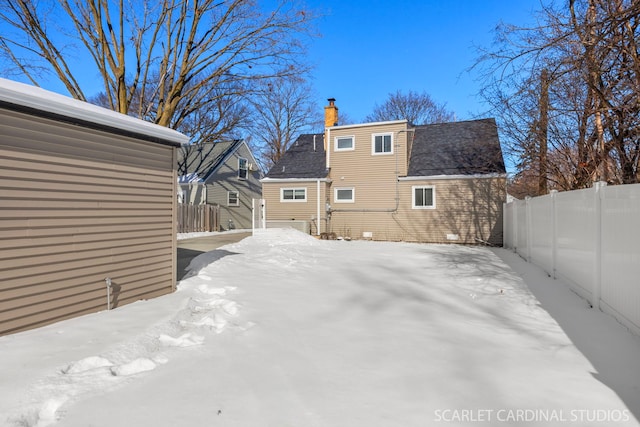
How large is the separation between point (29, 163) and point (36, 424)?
2.87m

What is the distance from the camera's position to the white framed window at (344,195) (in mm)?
16928

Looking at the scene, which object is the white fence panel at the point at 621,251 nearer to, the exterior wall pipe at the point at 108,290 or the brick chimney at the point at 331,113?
the exterior wall pipe at the point at 108,290

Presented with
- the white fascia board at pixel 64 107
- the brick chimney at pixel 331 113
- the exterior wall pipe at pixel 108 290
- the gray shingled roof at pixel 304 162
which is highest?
the brick chimney at pixel 331 113

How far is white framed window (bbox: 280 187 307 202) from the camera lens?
57.3 ft

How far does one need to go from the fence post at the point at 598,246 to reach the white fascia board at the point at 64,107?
20.3ft

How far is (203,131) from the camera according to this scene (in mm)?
24844

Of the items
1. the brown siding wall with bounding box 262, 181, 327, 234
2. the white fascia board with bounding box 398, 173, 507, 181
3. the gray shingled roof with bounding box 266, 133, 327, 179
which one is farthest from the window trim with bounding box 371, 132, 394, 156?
the brown siding wall with bounding box 262, 181, 327, 234

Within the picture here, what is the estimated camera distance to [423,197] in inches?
618

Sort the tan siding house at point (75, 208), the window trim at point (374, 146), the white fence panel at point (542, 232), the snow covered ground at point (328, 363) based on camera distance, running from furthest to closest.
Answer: the window trim at point (374, 146), the white fence panel at point (542, 232), the tan siding house at point (75, 208), the snow covered ground at point (328, 363)

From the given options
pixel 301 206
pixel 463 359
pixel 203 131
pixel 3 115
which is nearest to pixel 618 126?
pixel 463 359

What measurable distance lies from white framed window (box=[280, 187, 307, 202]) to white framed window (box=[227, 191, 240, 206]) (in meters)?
6.55

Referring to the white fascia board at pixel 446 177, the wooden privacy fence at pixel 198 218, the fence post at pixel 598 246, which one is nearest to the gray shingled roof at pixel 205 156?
the wooden privacy fence at pixel 198 218

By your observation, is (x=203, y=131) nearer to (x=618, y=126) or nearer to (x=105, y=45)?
(x=105, y=45)

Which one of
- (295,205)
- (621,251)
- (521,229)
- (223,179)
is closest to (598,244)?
(621,251)
